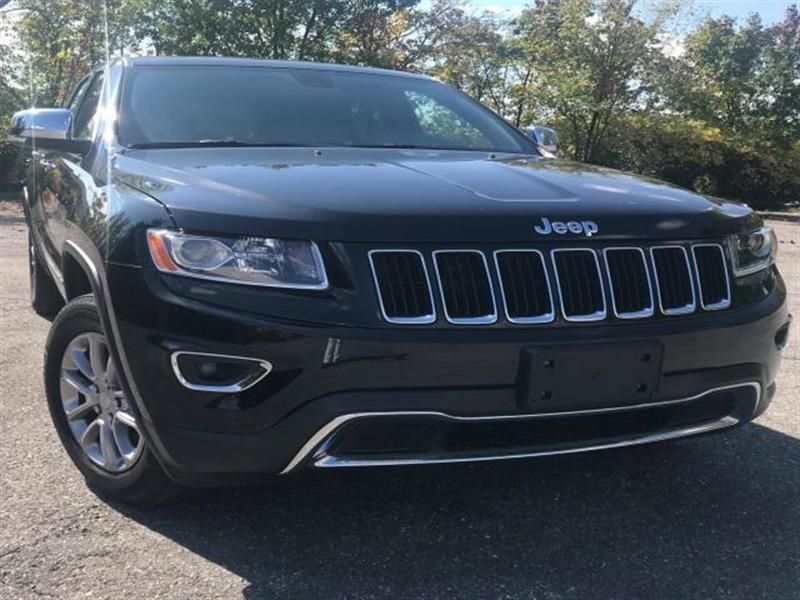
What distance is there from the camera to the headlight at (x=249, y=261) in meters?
2.42

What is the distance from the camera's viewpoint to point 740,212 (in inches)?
124

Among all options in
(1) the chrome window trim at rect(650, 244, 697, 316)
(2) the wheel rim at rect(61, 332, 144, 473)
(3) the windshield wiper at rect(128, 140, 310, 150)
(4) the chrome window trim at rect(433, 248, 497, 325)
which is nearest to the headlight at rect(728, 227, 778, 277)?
(1) the chrome window trim at rect(650, 244, 697, 316)

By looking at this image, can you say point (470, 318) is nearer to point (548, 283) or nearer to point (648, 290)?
point (548, 283)

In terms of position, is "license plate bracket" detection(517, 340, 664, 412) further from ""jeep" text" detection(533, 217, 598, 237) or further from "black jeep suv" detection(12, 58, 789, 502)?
""jeep" text" detection(533, 217, 598, 237)

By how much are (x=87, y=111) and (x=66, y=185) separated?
1045 millimetres

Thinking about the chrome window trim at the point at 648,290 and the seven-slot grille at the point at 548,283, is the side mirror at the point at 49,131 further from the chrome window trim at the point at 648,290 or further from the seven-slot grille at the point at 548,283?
the chrome window trim at the point at 648,290

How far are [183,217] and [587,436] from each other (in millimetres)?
1410

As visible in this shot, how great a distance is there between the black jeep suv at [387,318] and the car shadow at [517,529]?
0.33 m

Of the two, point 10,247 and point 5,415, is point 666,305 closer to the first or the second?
point 5,415

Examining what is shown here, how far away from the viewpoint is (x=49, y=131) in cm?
389

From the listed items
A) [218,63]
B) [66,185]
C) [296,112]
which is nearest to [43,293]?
[66,185]

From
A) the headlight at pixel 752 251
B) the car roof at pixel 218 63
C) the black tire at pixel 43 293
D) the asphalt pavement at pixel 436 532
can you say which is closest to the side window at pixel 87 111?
the car roof at pixel 218 63

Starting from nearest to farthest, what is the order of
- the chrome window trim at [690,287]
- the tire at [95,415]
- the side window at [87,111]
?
the chrome window trim at [690,287]
the tire at [95,415]
the side window at [87,111]

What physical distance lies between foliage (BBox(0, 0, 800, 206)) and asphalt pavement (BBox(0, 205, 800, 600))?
52.5ft
